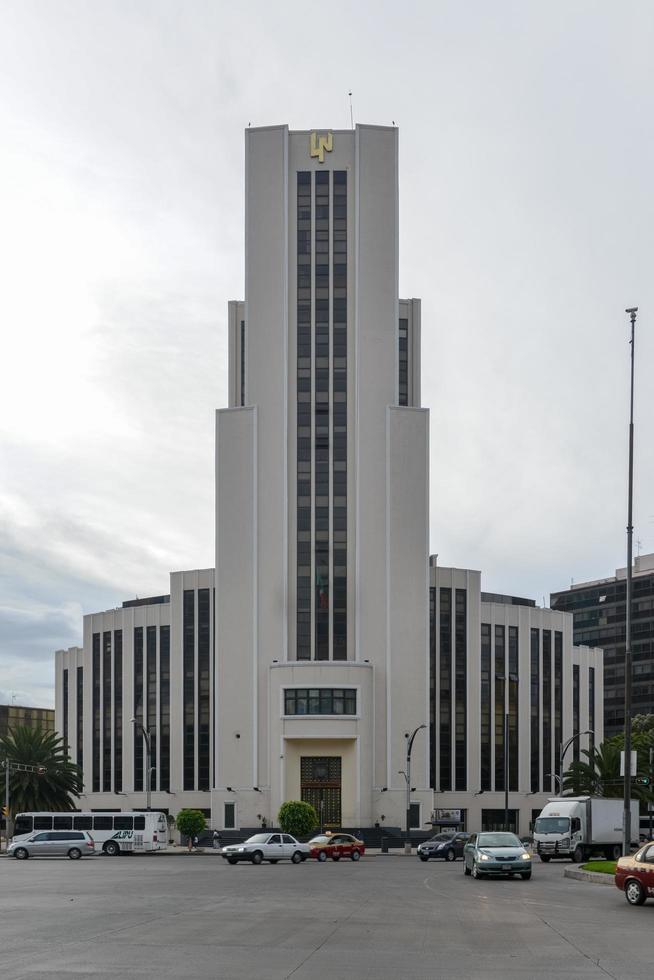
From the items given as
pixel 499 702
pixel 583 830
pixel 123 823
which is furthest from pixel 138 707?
pixel 583 830

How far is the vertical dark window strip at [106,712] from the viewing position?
117250 millimetres

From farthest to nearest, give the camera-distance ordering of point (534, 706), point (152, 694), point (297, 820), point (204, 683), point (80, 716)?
point (80, 716) < point (534, 706) < point (152, 694) < point (204, 683) < point (297, 820)

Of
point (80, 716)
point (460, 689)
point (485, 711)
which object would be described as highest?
point (460, 689)

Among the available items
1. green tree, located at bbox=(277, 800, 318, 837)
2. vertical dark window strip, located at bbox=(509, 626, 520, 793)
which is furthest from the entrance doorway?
vertical dark window strip, located at bbox=(509, 626, 520, 793)

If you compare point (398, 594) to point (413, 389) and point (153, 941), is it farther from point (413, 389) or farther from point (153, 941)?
point (153, 941)

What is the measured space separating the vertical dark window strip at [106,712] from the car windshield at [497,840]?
259ft

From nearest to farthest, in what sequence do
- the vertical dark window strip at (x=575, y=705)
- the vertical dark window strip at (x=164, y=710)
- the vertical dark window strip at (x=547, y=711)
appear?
the vertical dark window strip at (x=164, y=710) → the vertical dark window strip at (x=547, y=711) → the vertical dark window strip at (x=575, y=705)

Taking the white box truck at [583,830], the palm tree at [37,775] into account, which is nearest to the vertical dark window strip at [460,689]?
the palm tree at [37,775]

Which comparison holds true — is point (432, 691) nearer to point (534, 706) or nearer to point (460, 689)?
point (460, 689)

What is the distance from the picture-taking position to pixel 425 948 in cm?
2048

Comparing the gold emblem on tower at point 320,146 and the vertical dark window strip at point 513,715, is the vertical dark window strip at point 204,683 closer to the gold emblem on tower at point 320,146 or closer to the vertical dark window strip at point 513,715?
the vertical dark window strip at point 513,715

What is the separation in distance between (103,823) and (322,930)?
5533cm

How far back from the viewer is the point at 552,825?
62.4 metres

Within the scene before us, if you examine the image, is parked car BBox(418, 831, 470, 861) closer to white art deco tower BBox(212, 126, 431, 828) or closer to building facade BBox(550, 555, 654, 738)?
white art deco tower BBox(212, 126, 431, 828)
